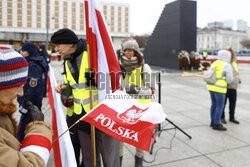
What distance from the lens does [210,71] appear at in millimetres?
4941

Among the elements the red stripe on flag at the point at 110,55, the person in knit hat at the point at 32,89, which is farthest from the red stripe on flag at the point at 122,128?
the person in knit hat at the point at 32,89

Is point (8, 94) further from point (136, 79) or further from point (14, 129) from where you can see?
point (136, 79)

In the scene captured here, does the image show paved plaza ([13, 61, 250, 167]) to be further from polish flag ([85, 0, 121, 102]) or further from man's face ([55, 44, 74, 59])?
man's face ([55, 44, 74, 59])

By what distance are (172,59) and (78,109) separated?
17.8m

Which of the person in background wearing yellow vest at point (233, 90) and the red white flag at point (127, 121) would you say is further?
the person in background wearing yellow vest at point (233, 90)

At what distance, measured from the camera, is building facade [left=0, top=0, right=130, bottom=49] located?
6819cm

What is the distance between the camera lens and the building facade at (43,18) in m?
68.2

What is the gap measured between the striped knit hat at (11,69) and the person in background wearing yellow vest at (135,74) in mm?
1996

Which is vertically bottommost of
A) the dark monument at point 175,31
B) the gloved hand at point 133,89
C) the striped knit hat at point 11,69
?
the gloved hand at point 133,89

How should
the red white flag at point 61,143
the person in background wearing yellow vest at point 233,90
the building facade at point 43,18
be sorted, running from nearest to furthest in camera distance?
the red white flag at point 61,143 → the person in background wearing yellow vest at point 233,90 → the building facade at point 43,18

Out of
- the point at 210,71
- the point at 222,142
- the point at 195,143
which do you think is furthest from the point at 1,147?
the point at 210,71

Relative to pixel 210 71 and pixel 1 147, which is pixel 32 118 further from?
pixel 210 71

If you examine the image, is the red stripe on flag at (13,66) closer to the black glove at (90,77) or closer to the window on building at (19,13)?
the black glove at (90,77)

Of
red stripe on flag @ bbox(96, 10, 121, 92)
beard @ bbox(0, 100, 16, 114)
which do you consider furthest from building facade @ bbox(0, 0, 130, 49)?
beard @ bbox(0, 100, 16, 114)
